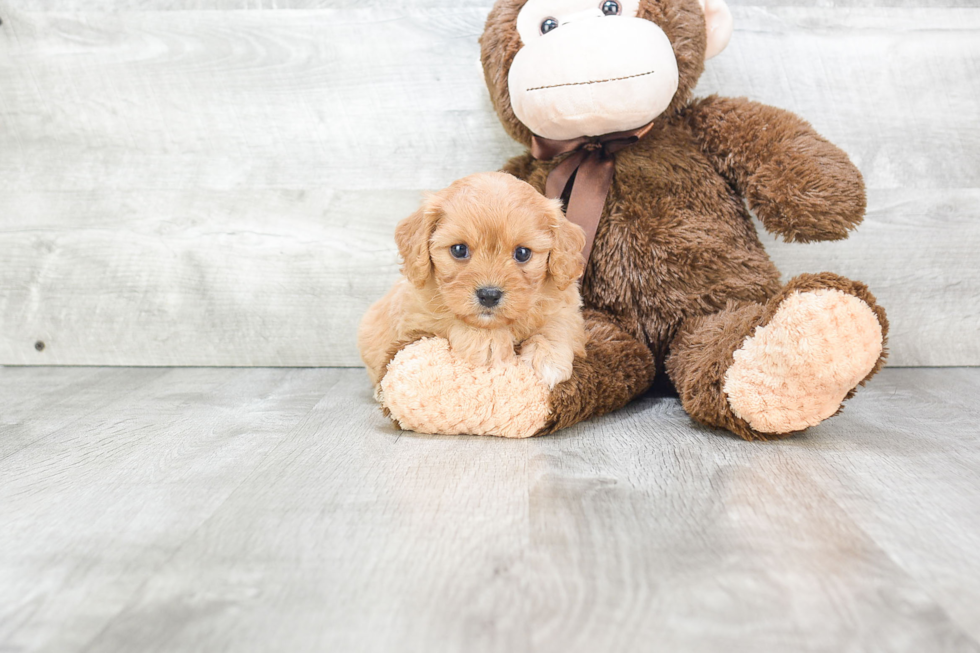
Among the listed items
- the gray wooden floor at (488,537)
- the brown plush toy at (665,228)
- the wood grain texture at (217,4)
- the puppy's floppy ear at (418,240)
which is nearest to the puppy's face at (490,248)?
the puppy's floppy ear at (418,240)

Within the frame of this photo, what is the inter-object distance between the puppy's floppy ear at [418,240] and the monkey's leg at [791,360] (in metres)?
0.46

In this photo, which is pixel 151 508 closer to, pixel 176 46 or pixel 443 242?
pixel 443 242

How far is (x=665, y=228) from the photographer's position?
130 centimetres

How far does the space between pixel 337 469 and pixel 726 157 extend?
2.83 feet

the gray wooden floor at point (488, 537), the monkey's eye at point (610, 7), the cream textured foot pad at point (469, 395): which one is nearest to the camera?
the gray wooden floor at point (488, 537)

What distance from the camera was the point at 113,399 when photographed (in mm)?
1428

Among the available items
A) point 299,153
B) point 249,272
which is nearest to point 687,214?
point 299,153

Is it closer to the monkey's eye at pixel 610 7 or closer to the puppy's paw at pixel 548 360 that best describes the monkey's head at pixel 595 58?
the monkey's eye at pixel 610 7

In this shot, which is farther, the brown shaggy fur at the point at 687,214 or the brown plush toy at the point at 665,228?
the brown shaggy fur at the point at 687,214

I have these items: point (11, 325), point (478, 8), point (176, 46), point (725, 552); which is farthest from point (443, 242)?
point (11, 325)

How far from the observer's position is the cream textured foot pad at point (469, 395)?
44.3 inches

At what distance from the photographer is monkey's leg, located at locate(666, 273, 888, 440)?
100 centimetres

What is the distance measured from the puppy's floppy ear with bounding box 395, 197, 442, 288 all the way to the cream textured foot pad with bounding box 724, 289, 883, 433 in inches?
19.0

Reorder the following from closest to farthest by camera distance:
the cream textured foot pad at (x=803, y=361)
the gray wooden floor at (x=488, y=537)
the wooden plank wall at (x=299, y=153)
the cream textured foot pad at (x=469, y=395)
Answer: the gray wooden floor at (x=488, y=537), the cream textured foot pad at (x=803, y=361), the cream textured foot pad at (x=469, y=395), the wooden plank wall at (x=299, y=153)
